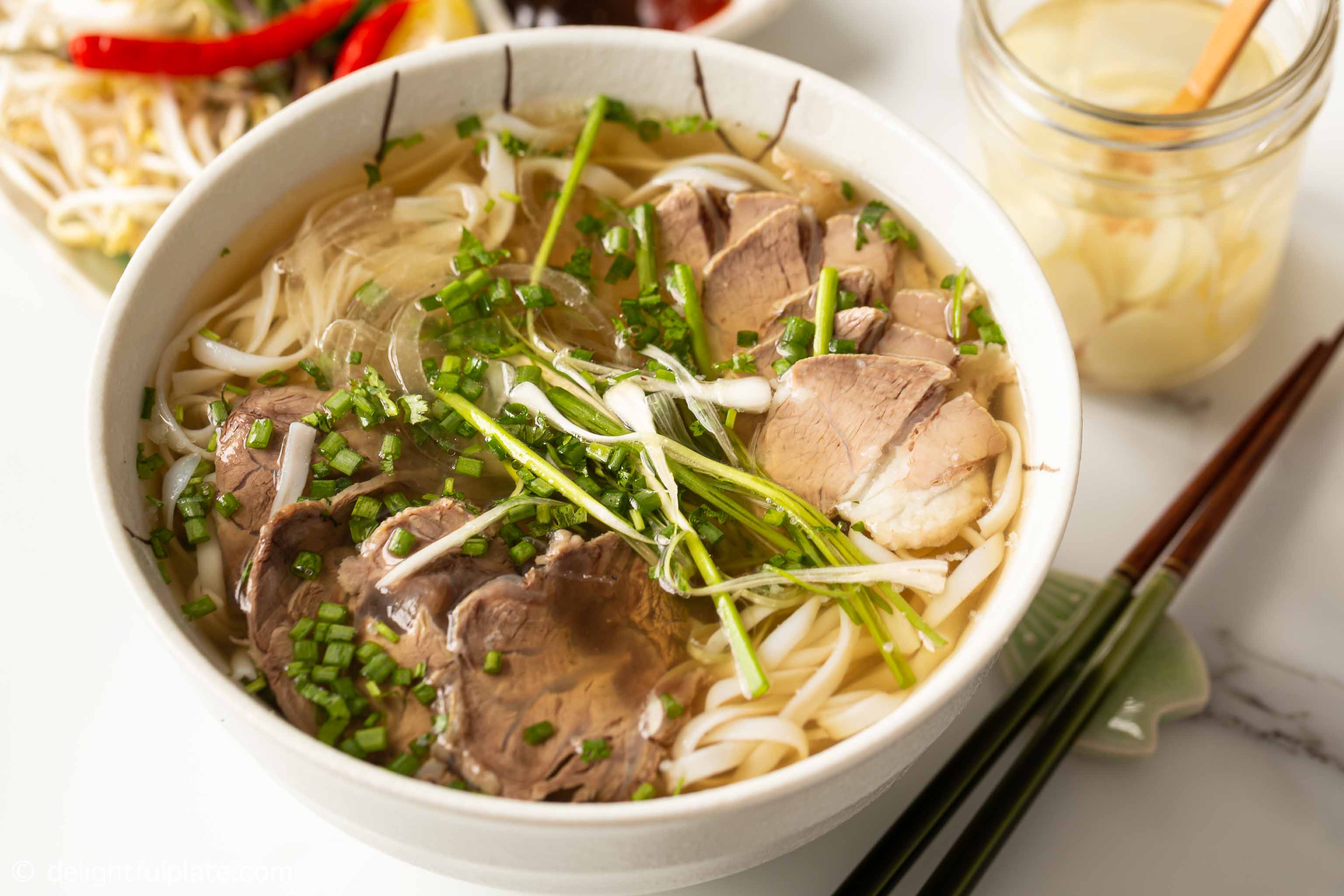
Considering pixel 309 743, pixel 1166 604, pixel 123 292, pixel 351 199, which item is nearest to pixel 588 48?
pixel 351 199

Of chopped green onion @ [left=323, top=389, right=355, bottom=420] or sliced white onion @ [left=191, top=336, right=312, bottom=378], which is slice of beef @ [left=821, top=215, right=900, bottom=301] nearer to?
chopped green onion @ [left=323, top=389, right=355, bottom=420]

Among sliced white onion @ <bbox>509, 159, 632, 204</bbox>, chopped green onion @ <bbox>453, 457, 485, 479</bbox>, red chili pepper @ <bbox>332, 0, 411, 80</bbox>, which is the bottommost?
chopped green onion @ <bbox>453, 457, 485, 479</bbox>

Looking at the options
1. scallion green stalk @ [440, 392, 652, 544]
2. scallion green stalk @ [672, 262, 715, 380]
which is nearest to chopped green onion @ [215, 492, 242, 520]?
scallion green stalk @ [440, 392, 652, 544]

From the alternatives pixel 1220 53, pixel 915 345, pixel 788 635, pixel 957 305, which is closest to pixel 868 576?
pixel 788 635

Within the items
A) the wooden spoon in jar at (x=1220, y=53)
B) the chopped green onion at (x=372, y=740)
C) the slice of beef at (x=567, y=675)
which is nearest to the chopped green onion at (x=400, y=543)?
the slice of beef at (x=567, y=675)

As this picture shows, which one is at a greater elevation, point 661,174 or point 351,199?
Result: point 661,174

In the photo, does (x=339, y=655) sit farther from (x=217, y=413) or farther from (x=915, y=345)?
(x=915, y=345)

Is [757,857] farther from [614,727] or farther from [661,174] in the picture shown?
[661,174]
